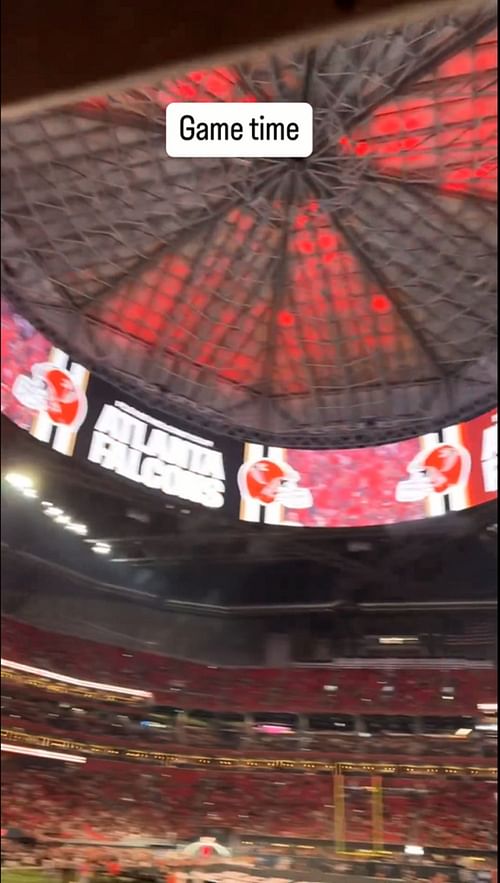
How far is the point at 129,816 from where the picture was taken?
2.04m

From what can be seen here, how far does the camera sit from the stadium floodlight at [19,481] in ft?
9.91

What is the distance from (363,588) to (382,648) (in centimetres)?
22

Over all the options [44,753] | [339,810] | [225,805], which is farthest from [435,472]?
[44,753]

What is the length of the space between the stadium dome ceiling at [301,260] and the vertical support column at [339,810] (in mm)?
1230

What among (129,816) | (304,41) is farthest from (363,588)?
(304,41)

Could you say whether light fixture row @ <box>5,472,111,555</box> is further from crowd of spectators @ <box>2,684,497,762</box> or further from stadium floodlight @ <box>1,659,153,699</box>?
crowd of spectators @ <box>2,684,497,762</box>

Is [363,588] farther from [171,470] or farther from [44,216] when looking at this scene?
[44,216]

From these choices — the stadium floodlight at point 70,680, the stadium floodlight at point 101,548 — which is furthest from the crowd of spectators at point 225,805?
the stadium floodlight at point 101,548

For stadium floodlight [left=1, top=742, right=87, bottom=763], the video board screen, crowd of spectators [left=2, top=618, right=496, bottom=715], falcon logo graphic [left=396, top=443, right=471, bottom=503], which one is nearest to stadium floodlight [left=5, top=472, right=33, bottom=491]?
the video board screen

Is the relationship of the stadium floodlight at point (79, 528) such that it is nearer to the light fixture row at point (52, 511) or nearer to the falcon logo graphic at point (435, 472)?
the light fixture row at point (52, 511)

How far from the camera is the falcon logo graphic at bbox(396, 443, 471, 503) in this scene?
319 centimetres

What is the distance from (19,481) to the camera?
3.08m

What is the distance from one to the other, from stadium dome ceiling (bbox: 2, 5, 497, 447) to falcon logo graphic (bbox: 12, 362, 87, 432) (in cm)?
19
